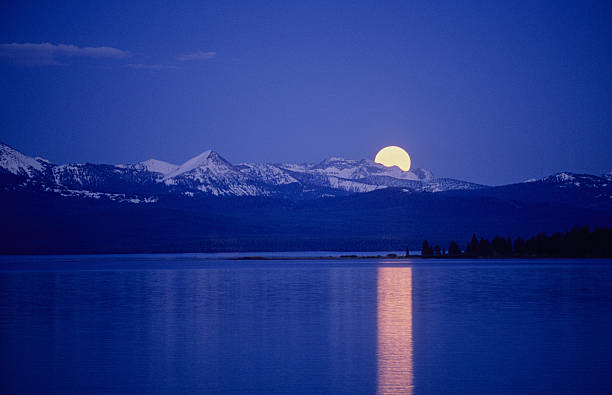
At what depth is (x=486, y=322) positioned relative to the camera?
36.2 meters

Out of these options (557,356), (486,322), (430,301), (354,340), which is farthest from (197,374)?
(430,301)

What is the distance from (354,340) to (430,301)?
16.9m

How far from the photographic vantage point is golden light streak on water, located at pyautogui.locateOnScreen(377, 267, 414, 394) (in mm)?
22859

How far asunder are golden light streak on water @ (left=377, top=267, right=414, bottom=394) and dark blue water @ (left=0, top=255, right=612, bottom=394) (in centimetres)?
6

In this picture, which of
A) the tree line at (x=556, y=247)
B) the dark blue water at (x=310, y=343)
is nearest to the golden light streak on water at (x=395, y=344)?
the dark blue water at (x=310, y=343)

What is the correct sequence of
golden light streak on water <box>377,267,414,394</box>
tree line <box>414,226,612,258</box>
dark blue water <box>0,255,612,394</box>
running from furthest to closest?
tree line <box>414,226,612,258</box> → dark blue water <box>0,255,612,394</box> → golden light streak on water <box>377,267,414,394</box>

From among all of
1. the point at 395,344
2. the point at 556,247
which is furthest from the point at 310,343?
the point at 556,247

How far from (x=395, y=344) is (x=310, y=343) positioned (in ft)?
10.4

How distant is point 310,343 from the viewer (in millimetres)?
30375

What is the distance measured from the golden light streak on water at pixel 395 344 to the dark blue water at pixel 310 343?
64 millimetres

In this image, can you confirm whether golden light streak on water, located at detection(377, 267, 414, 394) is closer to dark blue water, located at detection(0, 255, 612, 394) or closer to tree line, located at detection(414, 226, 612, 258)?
dark blue water, located at detection(0, 255, 612, 394)

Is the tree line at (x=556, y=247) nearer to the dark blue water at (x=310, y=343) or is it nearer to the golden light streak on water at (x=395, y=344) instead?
the dark blue water at (x=310, y=343)

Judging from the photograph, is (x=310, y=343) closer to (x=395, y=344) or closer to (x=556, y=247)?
(x=395, y=344)

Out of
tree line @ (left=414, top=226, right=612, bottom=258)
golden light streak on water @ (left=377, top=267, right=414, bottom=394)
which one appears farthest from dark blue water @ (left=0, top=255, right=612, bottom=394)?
tree line @ (left=414, top=226, right=612, bottom=258)
